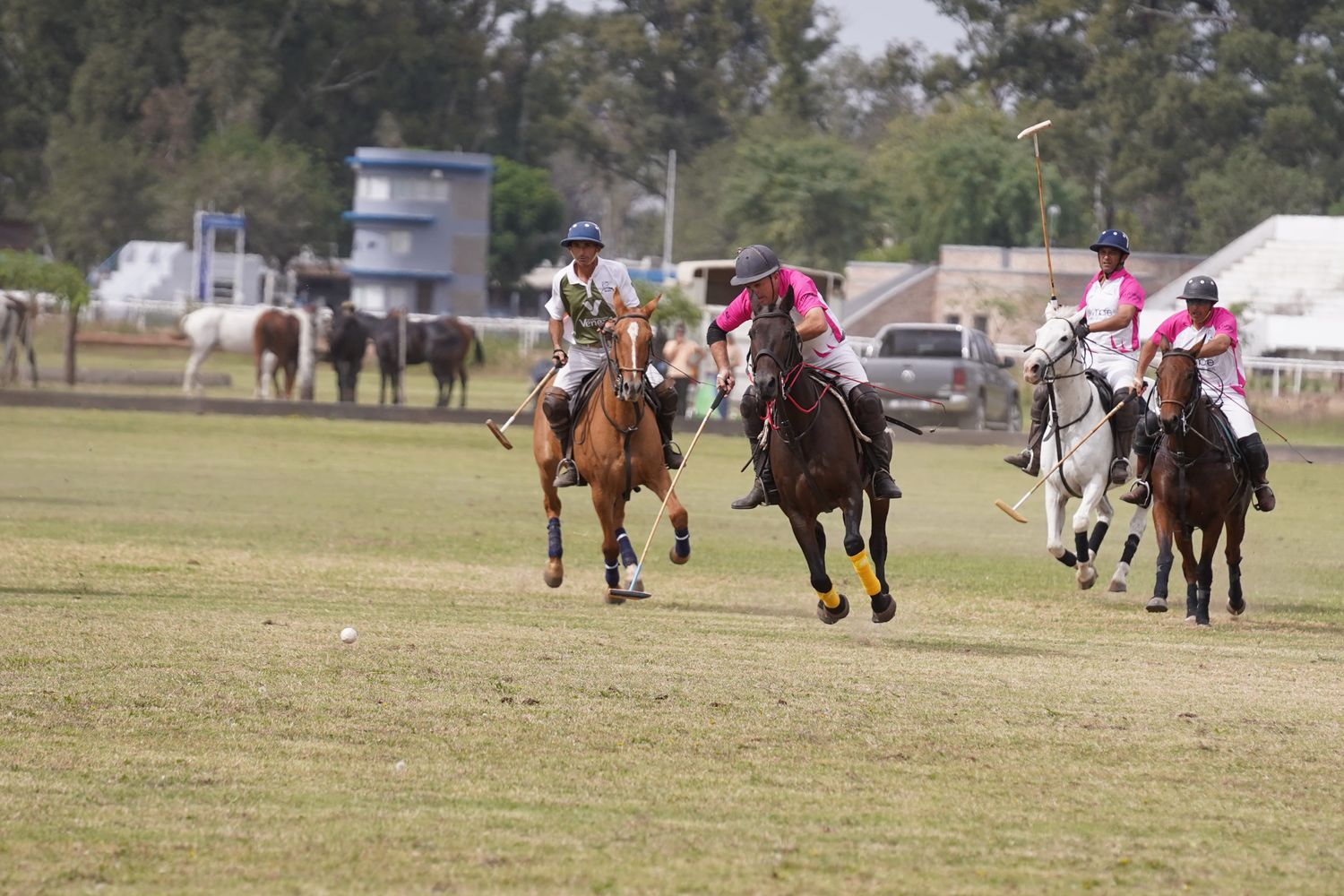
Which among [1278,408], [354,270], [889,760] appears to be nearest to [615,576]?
[889,760]

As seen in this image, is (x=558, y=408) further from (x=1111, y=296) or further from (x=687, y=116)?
(x=687, y=116)

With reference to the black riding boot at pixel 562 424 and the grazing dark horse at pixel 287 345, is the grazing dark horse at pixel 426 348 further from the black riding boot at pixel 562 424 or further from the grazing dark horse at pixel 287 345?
the black riding boot at pixel 562 424

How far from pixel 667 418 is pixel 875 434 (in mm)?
2487

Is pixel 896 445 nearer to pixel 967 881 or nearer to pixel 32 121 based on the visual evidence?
pixel 967 881

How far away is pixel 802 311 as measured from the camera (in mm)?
11602

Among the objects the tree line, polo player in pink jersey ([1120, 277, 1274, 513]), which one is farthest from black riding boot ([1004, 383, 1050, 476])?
the tree line

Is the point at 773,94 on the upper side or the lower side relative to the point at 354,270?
upper

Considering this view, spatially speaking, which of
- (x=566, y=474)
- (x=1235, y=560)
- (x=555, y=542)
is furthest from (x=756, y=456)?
(x=1235, y=560)

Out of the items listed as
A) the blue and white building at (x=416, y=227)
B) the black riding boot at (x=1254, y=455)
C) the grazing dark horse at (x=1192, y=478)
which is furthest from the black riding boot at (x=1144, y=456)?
the blue and white building at (x=416, y=227)

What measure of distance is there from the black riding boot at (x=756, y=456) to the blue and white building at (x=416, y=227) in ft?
229

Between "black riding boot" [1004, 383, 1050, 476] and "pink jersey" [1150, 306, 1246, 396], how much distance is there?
1.37 metres

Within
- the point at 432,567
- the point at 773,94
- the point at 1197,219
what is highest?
the point at 773,94

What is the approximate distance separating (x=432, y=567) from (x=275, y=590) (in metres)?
2.47

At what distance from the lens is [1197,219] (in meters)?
82.3
